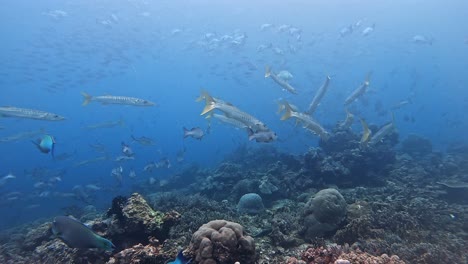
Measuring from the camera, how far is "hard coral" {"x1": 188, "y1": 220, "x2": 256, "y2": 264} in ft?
17.2

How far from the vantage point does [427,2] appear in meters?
84.9

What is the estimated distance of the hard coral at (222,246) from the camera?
5.25 meters

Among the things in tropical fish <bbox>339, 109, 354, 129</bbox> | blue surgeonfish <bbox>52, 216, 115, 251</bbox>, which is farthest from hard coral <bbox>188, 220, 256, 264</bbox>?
tropical fish <bbox>339, 109, 354, 129</bbox>

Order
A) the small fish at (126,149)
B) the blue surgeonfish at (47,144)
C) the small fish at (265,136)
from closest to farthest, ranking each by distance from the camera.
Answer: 1. the blue surgeonfish at (47,144)
2. the small fish at (265,136)
3. the small fish at (126,149)

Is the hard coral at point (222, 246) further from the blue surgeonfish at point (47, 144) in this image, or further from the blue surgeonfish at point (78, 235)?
the blue surgeonfish at point (47, 144)

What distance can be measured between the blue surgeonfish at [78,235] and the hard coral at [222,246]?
4.72 feet

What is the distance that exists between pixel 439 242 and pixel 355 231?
2061 millimetres

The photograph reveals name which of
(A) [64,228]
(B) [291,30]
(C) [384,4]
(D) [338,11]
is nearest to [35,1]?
(B) [291,30]

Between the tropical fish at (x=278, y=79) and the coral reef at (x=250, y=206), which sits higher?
the tropical fish at (x=278, y=79)

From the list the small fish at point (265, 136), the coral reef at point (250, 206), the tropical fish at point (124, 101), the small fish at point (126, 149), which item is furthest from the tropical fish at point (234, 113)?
the small fish at point (126, 149)

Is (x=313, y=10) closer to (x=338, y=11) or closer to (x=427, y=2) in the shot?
(x=338, y=11)

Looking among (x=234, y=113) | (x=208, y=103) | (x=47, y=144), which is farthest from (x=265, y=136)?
(x=47, y=144)

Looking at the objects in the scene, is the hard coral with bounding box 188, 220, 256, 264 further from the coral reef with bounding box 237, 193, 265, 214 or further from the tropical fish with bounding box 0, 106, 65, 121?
the tropical fish with bounding box 0, 106, 65, 121

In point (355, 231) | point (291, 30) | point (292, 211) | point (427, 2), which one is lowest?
point (292, 211)
